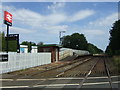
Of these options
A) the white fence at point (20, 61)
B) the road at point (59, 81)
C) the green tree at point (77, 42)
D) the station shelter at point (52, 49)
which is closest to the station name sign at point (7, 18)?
the white fence at point (20, 61)

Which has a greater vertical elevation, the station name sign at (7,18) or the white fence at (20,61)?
the station name sign at (7,18)

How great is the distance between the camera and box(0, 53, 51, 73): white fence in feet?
59.7

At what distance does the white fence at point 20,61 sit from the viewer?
59.7ft

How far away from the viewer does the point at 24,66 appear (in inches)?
898

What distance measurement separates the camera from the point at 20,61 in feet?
70.7

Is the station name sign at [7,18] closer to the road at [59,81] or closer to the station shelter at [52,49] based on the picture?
the road at [59,81]

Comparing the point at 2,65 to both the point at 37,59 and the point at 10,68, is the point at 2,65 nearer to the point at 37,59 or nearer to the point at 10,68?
the point at 10,68

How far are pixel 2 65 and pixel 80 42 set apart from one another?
3865 inches

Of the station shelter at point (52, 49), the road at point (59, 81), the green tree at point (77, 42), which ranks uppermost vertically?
the green tree at point (77, 42)

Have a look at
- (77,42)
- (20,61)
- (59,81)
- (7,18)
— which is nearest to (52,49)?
(7,18)

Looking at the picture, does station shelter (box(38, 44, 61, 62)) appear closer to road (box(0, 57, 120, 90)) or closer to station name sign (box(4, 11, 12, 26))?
station name sign (box(4, 11, 12, 26))

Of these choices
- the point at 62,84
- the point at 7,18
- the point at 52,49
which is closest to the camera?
the point at 62,84

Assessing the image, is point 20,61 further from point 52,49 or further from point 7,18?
point 52,49

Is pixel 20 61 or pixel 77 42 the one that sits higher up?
pixel 77 42
